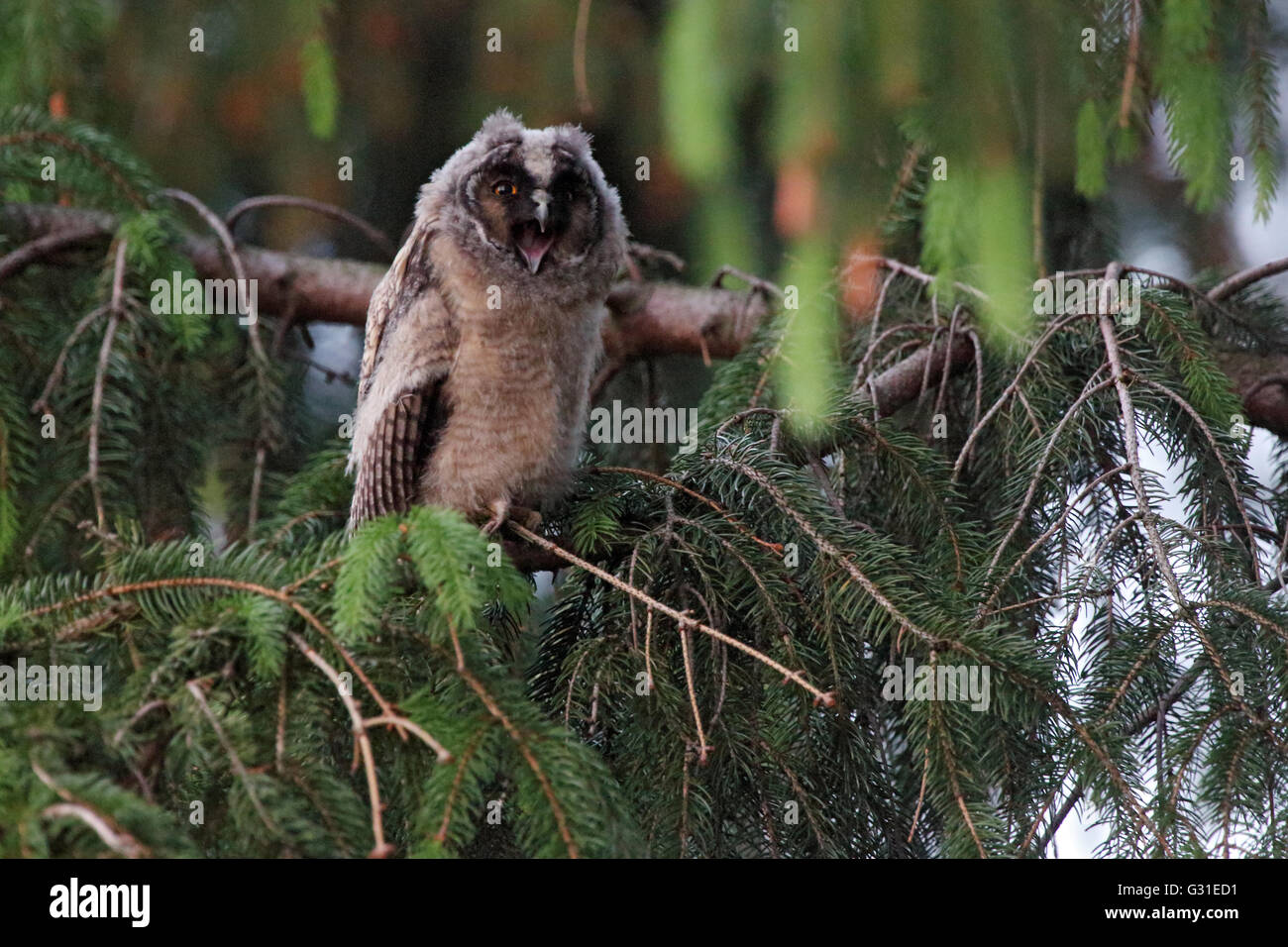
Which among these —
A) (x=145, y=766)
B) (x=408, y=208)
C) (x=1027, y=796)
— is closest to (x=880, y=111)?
(x=1027, y=796)

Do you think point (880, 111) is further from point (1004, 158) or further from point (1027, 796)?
point (1027, 796)

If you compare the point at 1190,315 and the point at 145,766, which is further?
the point at 1190,315

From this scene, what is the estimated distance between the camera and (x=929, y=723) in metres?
1.79

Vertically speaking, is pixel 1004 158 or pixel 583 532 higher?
pixel 1004 158

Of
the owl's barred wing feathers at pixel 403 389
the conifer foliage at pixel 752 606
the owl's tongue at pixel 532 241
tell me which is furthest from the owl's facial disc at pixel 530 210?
the conifer foliage at pixel 752 606

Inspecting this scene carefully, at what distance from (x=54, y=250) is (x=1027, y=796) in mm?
2859

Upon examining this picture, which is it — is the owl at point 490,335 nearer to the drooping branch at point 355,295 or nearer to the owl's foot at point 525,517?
the owl's foot at point 525,517

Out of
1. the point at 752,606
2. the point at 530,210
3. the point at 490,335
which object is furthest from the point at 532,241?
the point at 752,606

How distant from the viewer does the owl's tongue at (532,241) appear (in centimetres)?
288

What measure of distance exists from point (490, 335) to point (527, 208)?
344 millimetres

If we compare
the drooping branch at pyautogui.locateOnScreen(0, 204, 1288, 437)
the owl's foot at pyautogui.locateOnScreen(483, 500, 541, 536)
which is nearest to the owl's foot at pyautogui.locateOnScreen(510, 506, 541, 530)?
the owl's foot at pyautogui.locateOnScreen(483, 500, 541, 536)

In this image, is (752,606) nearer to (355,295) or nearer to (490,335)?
(490,335)

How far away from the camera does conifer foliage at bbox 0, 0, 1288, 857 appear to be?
5.25ft

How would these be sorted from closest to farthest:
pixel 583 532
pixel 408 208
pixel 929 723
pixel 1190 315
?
1. pixel 929 723
2. pixel 583 532
3. pixel 1190 315
4. pixel 408 208
